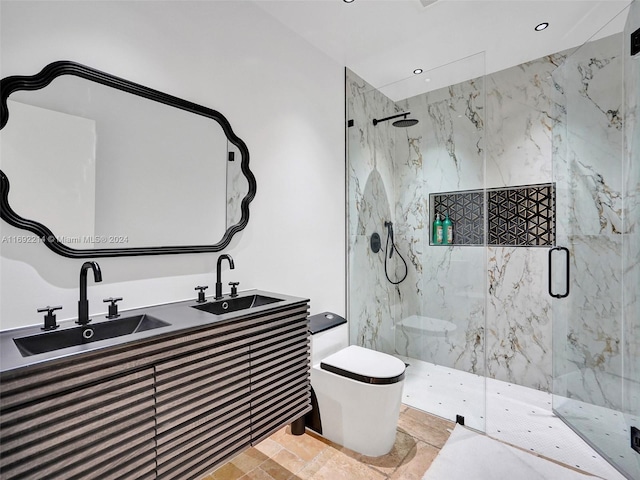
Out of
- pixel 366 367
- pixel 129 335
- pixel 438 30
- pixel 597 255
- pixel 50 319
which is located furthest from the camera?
pixel 438 30

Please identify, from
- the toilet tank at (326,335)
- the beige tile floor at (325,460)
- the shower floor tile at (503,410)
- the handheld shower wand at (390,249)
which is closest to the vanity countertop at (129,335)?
the toilet tank at (326,335)

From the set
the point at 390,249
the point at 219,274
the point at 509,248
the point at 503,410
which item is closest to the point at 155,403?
the point at 219,274

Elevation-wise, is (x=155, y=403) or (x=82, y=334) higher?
(x=82, y=334)

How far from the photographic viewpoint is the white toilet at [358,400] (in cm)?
185

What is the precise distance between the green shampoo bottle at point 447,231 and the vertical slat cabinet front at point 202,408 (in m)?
1.92

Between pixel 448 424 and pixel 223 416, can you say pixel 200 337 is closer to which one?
pixel 223 416

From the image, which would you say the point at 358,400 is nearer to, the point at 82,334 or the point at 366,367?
the point at 366,367

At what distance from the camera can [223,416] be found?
127 cm

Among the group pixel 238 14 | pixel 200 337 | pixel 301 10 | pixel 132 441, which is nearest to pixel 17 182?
pixel 200 337

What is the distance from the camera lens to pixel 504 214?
2.82 m

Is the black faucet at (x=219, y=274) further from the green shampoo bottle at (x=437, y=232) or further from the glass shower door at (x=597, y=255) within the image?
the glass shower door at (x=597, y=255)

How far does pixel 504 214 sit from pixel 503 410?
1.56 m

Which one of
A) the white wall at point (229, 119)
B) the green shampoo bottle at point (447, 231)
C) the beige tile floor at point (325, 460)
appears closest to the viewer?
the white wall at point (229, 119)

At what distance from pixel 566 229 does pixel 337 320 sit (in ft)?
5.80
